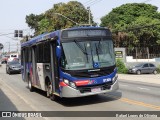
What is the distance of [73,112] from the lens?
1181cm

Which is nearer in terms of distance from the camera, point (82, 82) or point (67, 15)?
point (82, 82)

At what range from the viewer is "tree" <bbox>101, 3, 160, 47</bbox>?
66375 millimetres

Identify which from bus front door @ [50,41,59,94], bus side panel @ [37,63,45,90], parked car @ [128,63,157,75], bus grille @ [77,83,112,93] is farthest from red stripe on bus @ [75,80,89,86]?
parked car @ [128,63,157,75]

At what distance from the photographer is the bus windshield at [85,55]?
42.0ft

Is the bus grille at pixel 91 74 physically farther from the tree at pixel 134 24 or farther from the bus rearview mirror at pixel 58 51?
the tree at pixel 134 24

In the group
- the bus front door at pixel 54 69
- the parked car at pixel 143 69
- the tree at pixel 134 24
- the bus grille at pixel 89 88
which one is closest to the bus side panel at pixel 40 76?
the bus front door at pixel 54 69

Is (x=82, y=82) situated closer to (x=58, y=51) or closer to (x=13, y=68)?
(x=58, y=51)

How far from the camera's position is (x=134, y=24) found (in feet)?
227

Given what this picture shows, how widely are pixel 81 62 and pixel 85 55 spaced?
30 cm

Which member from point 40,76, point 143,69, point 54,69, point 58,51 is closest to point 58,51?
point 58,51

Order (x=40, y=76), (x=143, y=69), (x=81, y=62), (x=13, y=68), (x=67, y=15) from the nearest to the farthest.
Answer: (x=81, y=62), (x=40, y=76), (x=13, y=68), (x=143, y=69), (x=67, y=15)

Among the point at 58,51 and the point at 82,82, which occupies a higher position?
the point at 58,51

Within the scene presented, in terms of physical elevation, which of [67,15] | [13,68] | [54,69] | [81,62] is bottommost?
→ [13,68]

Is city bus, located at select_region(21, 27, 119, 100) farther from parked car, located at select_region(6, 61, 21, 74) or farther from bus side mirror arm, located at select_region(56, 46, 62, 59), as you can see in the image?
parked car, located at select_region(6, 61, 21, 74)
